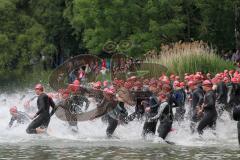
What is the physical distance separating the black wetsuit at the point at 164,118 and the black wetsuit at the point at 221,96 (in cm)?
473

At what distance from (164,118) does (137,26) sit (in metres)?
28.0

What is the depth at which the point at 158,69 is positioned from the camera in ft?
126

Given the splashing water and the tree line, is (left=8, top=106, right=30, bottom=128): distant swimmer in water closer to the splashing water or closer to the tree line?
the splashing water

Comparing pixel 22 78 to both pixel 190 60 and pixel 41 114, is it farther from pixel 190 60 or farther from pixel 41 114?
pixel 41 114

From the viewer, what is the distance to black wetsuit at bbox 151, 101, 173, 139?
75.0 ft

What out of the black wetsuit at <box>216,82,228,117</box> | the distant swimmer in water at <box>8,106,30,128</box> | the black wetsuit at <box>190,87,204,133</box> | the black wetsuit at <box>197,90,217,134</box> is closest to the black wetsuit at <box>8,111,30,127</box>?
the distant swimmer in water at <box>8,106,30,128</box>

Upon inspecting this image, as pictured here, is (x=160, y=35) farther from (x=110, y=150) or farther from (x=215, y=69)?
(x=110, y=150)

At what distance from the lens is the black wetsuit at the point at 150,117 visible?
78.2ft

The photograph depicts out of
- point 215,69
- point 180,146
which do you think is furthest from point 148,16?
point 180,146

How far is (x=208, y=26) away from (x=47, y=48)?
15.3 meters

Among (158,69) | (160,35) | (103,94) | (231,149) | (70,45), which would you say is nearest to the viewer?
(231,149)

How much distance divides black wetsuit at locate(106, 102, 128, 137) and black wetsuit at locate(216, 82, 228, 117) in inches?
138

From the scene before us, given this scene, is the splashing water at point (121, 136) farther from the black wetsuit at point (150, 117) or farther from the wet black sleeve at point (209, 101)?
the wet black sleeve at point (209, 101)

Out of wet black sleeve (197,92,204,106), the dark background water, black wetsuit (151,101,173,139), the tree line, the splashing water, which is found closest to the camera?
the dark background water
